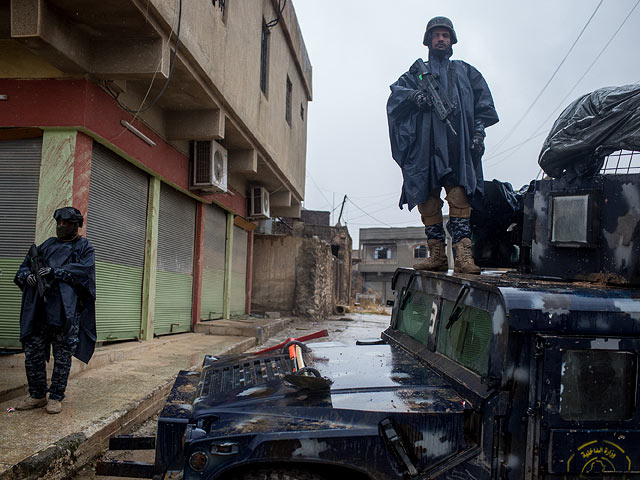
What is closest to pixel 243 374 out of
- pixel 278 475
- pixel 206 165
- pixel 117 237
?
pixel 278 475

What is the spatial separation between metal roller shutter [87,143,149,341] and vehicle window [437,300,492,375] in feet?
15.3

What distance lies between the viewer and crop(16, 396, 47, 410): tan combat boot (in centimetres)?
382

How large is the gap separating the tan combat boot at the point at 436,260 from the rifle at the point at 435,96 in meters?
0.88

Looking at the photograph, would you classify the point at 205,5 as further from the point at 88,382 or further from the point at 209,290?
the point at 209,290

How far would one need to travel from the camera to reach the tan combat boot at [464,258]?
11.3ft

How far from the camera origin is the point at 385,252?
40594mm

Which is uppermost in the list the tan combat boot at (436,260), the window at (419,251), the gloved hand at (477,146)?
the gloved hand at (477,146)

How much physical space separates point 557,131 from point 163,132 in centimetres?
597

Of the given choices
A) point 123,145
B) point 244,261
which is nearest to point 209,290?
point 244,261

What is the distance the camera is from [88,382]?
4.95 m

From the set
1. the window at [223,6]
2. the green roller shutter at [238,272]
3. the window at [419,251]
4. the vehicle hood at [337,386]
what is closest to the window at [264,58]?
the window at [223,6]

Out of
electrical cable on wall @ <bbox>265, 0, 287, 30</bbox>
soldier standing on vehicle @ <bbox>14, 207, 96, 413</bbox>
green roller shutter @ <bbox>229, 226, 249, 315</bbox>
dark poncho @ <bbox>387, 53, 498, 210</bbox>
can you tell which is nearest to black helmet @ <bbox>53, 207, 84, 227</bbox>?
soldier standing on vehicle @ <bbox>14, 207, 96, 413</bbox>

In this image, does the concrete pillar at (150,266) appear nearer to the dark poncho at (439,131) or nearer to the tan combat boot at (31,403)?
the tan combat boot at (31,403)

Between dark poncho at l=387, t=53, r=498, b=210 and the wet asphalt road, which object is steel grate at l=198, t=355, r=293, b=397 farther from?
dark poncho at l=387, t=53, r=498, b=210
